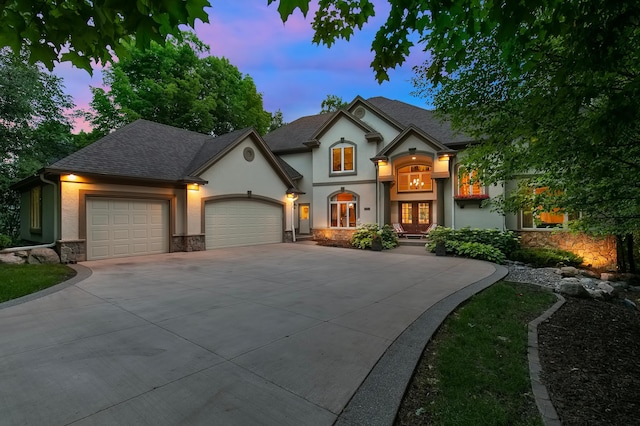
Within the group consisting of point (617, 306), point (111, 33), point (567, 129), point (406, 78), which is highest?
point (406, 78)

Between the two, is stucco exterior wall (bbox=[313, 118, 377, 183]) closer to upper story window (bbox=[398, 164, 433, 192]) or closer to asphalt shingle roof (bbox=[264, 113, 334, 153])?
asphalt shingle roof (bbox=[264, 113, 334, 153])

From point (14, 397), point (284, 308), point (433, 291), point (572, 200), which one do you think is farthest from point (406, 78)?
point (14, 397)

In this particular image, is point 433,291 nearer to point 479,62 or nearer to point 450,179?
point 479,62

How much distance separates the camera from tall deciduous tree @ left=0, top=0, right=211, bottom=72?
Result: 193cm

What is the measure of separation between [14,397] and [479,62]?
6777mm

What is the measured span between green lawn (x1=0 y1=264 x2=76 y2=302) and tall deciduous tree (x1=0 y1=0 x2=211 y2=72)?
229 inches

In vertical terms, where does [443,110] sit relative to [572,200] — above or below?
above

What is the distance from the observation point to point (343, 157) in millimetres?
18125

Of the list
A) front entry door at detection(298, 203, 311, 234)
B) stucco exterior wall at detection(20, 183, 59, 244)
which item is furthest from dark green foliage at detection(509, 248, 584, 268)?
stucco exterior wall at detection(20, 183, 59, 244)

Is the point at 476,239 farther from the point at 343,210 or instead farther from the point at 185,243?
the point at 185,243

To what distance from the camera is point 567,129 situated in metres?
3.46

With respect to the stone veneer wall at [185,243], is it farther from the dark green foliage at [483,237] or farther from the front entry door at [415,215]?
the front entry door at [415,215]

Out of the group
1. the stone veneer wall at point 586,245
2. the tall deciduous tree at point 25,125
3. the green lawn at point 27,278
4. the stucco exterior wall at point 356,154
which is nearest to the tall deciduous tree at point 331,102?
the stucco exterior wall at point 356,154

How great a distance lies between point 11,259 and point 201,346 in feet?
30.7
